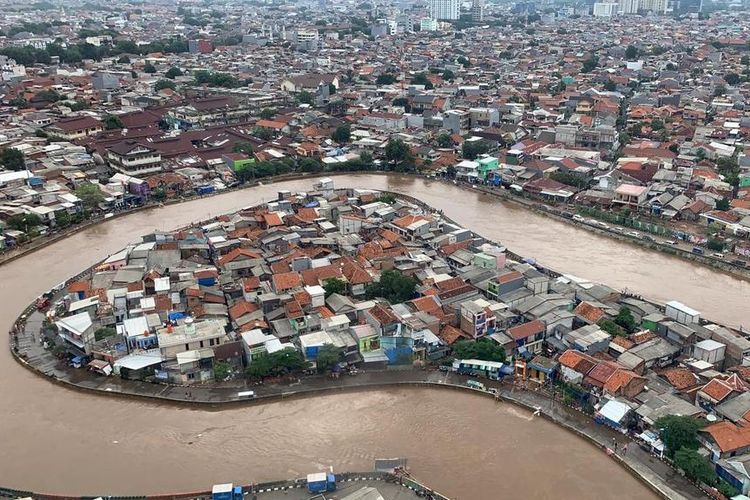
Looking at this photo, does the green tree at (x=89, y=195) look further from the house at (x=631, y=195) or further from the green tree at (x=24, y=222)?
the house at (x=631, y=195)

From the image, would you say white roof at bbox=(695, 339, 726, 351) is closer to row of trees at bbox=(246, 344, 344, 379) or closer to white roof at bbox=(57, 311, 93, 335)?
row of trees at bbox=(246, 344, 344, 379)

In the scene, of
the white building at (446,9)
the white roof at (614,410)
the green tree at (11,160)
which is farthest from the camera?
the white building at (446,9)

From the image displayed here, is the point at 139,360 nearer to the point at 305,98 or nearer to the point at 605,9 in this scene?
the point at 305,98

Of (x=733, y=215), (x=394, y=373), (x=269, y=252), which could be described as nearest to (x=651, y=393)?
(x=394, y=373)

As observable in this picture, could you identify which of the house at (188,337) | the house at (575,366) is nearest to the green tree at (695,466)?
the house at (575,366)

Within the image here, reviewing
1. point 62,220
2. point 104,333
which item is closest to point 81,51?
point 62,220

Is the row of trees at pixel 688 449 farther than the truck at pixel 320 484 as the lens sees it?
No

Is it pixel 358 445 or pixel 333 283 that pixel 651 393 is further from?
pixel 333 283
